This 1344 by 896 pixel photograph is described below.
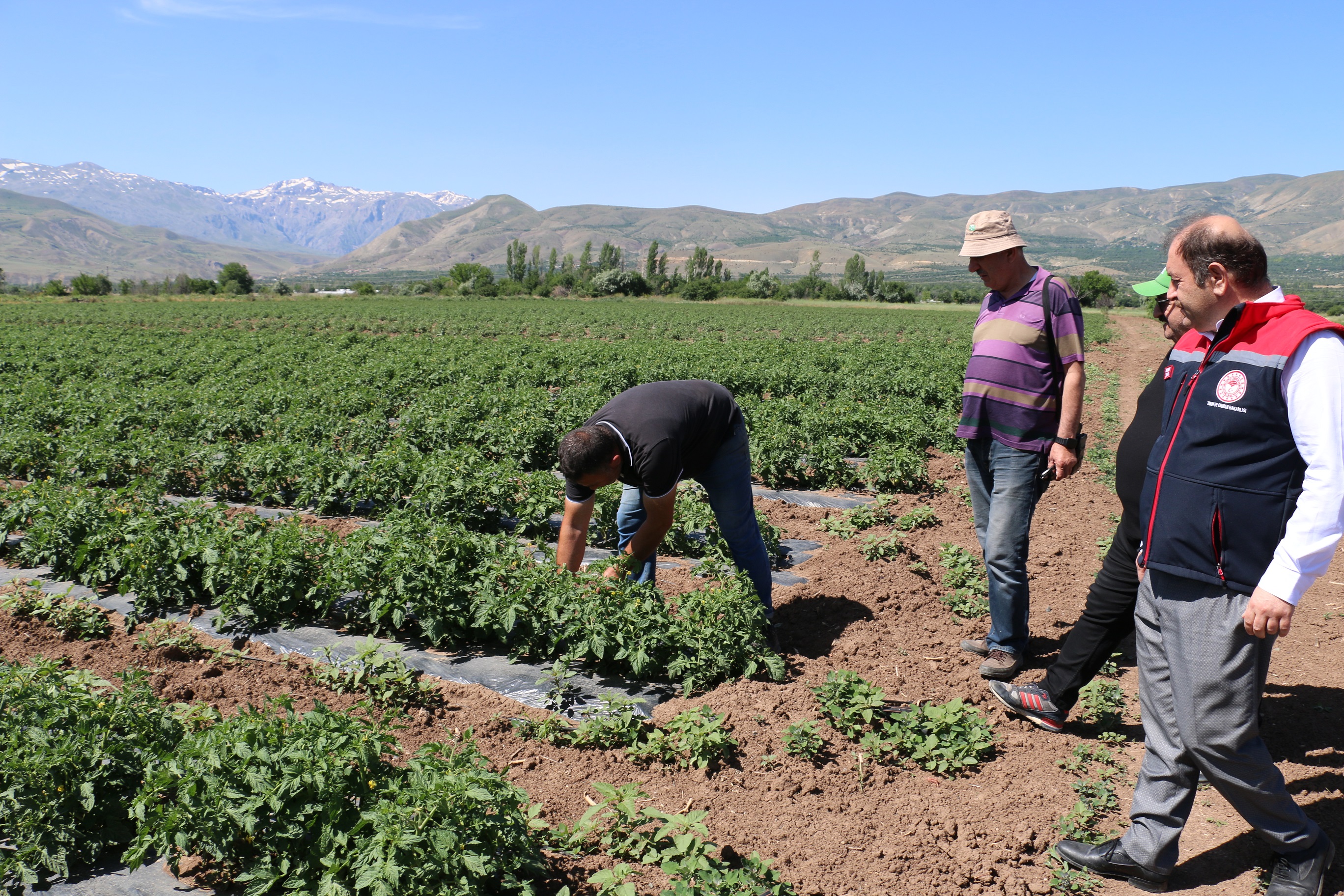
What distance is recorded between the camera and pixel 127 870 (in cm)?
296

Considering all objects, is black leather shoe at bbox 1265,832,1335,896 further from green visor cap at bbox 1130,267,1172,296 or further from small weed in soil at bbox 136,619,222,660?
small weed in soil at bbox 136,619,222,660

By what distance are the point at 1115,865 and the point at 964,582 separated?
116 inches

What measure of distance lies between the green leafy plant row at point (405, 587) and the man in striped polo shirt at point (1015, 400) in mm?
1406

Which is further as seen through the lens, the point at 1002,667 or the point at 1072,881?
the point at 1002,667

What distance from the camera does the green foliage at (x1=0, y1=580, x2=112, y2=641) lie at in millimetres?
5000

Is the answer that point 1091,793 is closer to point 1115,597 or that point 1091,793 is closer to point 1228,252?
point 1115,597

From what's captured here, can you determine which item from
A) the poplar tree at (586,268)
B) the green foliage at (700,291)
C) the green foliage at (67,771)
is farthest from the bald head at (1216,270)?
the poplar tree at (586,268)

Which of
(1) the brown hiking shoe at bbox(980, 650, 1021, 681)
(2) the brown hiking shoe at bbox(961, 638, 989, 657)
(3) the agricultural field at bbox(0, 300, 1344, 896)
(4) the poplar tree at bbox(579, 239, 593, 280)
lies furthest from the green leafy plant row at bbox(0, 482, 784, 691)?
(4) the poplar tree at bbox(579, 239, 593, 280)

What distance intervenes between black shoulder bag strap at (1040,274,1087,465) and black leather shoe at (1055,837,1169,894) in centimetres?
195

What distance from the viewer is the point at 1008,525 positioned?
13.7 ft

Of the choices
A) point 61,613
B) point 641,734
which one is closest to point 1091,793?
point 641,734

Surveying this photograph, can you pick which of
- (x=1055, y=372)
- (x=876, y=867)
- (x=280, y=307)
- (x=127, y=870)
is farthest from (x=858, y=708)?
(x=280, y=307)

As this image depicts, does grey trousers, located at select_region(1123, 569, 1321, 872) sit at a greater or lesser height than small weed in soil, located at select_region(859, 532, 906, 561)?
greater

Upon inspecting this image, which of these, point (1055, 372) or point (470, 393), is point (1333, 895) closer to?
point (1055, 372)
